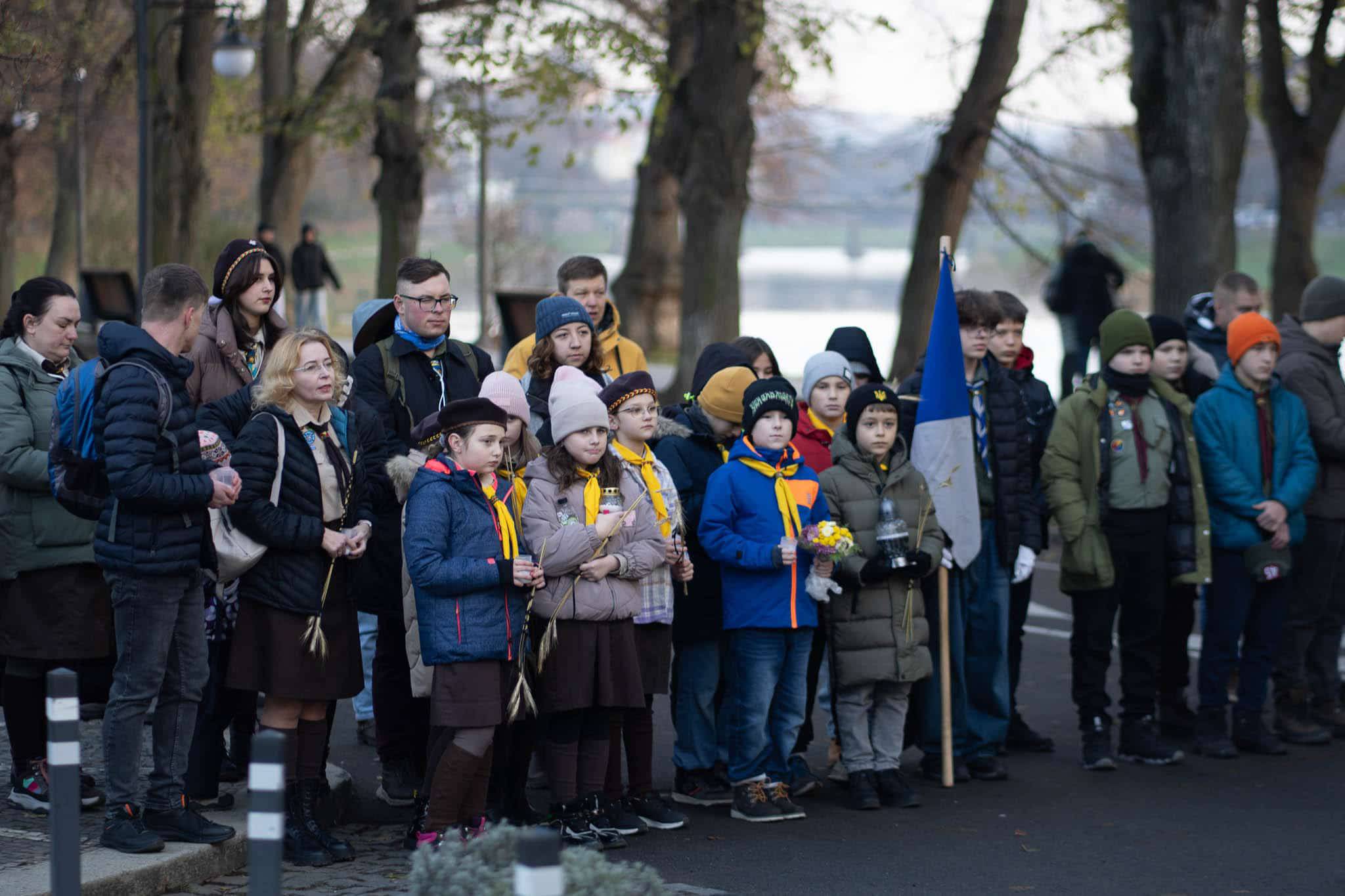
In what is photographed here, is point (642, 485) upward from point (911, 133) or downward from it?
downward

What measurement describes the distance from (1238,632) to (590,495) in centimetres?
391

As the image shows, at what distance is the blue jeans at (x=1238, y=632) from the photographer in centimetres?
864

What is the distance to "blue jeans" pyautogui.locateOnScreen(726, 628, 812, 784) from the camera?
7.24 meters

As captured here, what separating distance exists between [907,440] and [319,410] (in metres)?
3.20

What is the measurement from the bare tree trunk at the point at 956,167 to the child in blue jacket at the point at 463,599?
12593 millimetres

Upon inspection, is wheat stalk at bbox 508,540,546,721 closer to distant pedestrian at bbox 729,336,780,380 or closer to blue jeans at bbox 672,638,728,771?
blue jeans at bbox 672,638,728,771

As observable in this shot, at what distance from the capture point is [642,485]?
270 inches

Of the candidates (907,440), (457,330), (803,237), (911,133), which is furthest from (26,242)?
(803,237)

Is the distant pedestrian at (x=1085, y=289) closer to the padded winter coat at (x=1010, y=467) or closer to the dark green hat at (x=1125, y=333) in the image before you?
the dark green hat at (x=1125, y=333)

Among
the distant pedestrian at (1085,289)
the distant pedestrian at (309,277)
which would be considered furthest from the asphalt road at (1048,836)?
the distant pedestrian at (309,277)

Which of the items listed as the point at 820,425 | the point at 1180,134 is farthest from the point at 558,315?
the point at 1180,134

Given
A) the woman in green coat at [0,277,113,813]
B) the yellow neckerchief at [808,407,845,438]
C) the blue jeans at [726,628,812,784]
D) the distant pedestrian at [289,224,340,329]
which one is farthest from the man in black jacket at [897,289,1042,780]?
the distant pedestrian at [289,224,340,329]

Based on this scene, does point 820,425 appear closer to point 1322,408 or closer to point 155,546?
point 1322,408

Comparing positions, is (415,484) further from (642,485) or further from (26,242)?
(26,242)
